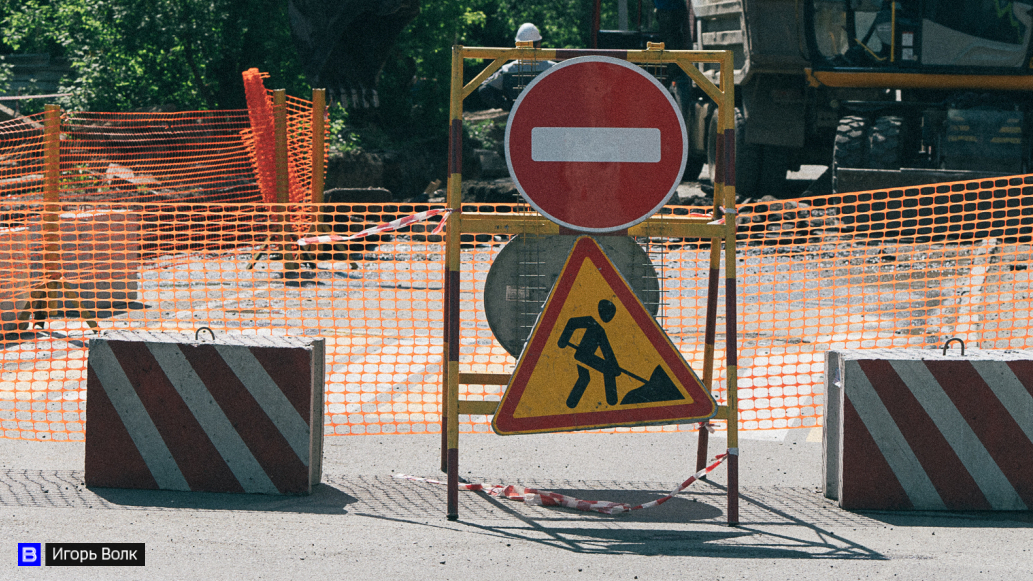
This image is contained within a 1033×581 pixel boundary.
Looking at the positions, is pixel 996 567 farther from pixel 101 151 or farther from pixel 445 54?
pixel 445 54

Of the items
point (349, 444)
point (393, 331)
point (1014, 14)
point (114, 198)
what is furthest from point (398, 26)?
point (349, 444)

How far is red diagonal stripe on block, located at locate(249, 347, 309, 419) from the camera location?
5.27 meters

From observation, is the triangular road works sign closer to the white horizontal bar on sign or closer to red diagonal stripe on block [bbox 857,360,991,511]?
the white horizontal bar on sign

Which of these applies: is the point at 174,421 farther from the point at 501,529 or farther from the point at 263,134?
the point at 263,134

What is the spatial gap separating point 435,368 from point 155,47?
2173 cm

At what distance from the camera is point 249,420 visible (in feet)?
17.4

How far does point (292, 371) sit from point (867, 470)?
8.54ft

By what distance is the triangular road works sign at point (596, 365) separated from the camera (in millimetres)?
4926

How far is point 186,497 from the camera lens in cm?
527

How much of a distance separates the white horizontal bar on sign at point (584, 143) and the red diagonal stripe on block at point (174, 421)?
1976 mm

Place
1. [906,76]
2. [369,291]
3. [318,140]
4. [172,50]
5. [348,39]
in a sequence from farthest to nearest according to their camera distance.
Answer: [172,50]
[348,39]
[906,76]
[318,140]
[369,291]

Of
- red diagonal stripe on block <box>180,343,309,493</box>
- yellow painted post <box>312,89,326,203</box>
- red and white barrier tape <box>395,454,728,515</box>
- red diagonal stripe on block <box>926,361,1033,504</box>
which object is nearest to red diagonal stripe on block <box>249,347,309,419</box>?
red diagonal stripe on block <box>180,343,309,493</box>

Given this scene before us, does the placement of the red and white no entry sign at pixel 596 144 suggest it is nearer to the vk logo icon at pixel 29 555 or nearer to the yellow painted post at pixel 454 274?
the yellow painted post at pixel 454 274

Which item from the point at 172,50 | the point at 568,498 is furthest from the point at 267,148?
the point at 172,50
